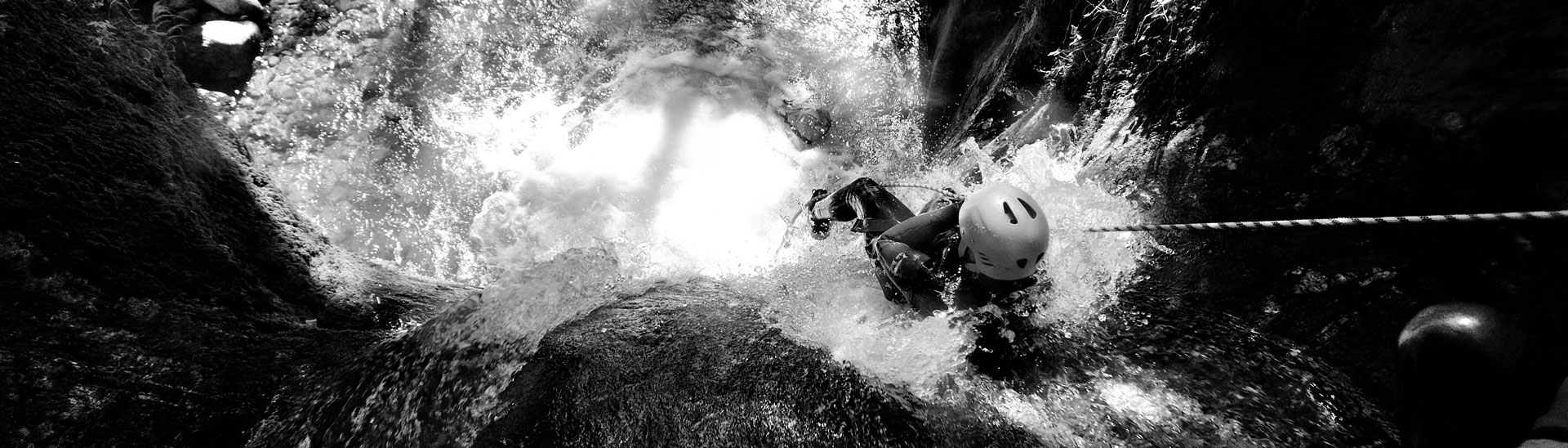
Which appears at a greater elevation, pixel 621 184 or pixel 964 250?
pixel 964 250

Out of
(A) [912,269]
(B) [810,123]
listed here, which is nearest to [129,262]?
(A) [912,269]

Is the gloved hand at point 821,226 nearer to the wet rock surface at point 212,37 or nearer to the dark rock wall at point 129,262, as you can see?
the dark rock wall at point 129,262

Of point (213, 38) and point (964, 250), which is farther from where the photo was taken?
point (213, 38)

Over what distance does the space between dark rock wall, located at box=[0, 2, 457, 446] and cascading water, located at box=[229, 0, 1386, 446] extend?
319 millimetres

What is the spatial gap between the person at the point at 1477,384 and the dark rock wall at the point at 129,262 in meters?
4.51

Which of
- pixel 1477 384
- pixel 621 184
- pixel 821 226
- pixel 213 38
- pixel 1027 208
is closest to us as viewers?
pixel 1477 384

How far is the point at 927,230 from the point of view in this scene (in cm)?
301

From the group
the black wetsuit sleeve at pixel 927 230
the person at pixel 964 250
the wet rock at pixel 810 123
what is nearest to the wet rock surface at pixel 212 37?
the wet rock at pixel 810 123

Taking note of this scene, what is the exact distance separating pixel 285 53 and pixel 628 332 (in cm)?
584

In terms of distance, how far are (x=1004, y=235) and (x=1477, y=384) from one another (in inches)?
59.8

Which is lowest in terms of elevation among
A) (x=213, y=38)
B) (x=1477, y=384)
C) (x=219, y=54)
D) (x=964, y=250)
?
(x=219, y=54)

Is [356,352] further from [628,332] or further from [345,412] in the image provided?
[628,332]

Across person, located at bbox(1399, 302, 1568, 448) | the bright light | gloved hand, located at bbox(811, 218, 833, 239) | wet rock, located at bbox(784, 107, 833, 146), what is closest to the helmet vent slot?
person, located at bbox(1399, 302, 1568, 448)

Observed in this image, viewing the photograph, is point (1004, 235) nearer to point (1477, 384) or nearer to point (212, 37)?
point (1477, 384)
